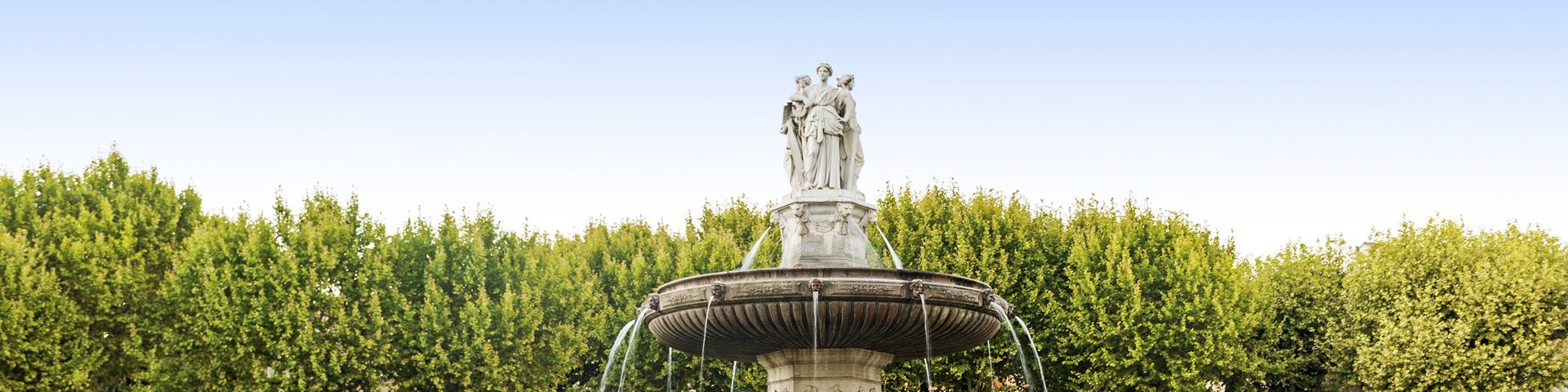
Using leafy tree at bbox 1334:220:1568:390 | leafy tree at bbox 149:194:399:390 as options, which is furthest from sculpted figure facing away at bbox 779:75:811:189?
leafy tree at bbox 1334:220:1568:390

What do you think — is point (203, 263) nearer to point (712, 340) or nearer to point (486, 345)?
point (486, 345)

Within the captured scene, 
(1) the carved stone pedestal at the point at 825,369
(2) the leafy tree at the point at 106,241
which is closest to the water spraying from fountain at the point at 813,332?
(1) the carved stone pedestal at the point at 825,369

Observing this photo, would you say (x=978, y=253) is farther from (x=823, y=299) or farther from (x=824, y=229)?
(x=823, y=299)

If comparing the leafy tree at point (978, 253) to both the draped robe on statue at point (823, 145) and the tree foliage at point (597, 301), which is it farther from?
the draped robe on statue at point (823, 145)

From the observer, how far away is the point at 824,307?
13555 millimetres

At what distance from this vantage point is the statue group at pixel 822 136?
56.4ft

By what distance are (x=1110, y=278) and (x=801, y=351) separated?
14.7 m

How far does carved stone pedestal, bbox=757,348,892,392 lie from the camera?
14977 mm

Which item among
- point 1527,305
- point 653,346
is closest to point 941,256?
point 653,346

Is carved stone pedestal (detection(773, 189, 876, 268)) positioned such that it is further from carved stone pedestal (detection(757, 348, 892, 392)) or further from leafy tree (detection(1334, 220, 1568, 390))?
leafy tree (detection(1334, 220, 1568, 390))

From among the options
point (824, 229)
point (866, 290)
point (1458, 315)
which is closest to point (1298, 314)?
point (1458, 315)

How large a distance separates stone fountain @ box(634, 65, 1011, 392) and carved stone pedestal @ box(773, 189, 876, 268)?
1cm

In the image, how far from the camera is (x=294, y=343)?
2559 centimetres

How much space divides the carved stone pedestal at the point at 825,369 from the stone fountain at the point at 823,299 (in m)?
0.01
